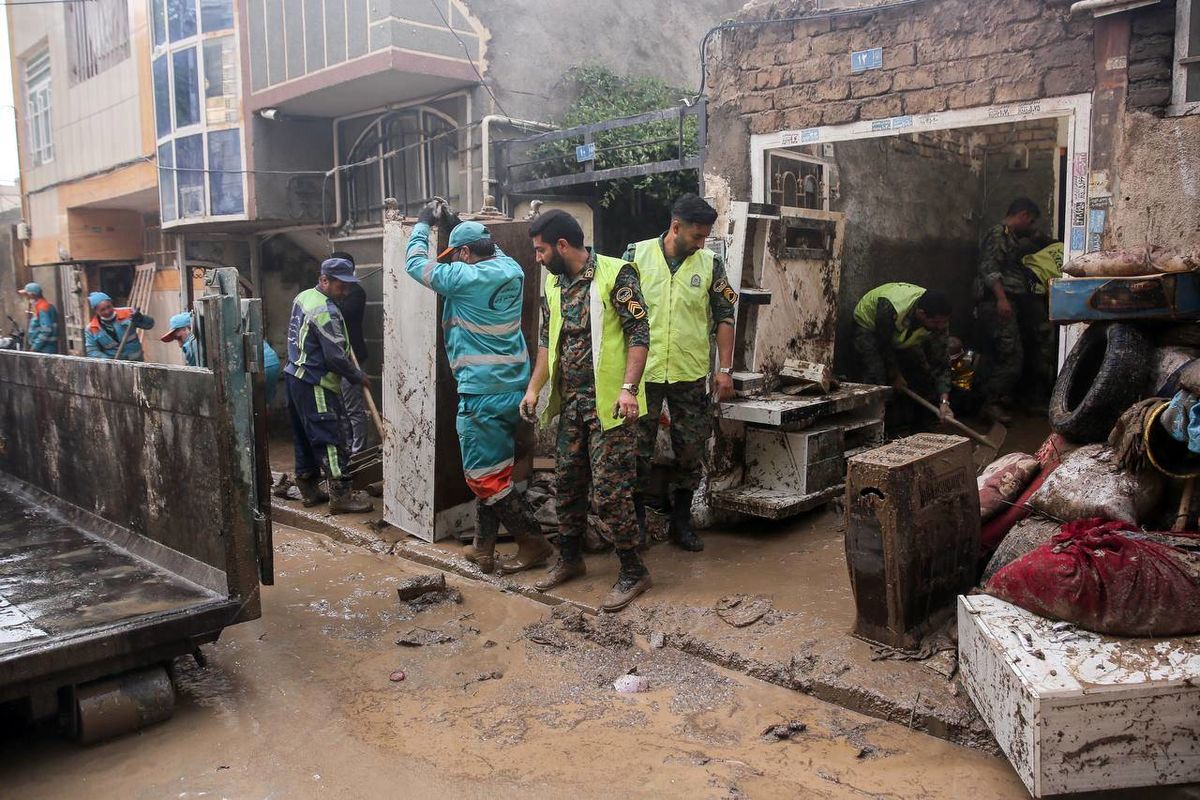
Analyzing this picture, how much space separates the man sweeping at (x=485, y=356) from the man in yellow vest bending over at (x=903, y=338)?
297 centimetres

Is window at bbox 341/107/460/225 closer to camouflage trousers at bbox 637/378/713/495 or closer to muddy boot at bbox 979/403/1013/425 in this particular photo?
camouflage trousers at bbox 637/378/713/495

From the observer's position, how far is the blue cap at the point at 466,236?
4.87 meters

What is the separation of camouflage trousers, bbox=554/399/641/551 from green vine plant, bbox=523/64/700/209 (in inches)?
132

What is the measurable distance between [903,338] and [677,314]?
268 cm

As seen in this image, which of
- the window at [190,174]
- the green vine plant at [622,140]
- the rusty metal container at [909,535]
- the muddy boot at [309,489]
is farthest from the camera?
the window at [190,174]

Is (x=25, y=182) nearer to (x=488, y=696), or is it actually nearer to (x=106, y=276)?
(x=106, y=276)

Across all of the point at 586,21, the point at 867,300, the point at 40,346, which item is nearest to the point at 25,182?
the point at 40,346

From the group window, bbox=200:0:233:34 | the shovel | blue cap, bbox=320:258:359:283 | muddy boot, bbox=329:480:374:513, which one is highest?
window, bbox=200:0:233:34

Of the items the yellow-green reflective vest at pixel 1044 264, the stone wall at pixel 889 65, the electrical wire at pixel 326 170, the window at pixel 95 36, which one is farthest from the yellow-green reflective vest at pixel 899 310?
the window at pixel 95 36

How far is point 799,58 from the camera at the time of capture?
19.6 ft

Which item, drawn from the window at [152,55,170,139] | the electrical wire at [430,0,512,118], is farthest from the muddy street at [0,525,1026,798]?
the window at [152,55,170,139]

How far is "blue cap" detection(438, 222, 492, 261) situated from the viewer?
487cm

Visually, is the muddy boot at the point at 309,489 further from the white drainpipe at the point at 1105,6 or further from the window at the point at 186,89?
the window at the point at 186,89

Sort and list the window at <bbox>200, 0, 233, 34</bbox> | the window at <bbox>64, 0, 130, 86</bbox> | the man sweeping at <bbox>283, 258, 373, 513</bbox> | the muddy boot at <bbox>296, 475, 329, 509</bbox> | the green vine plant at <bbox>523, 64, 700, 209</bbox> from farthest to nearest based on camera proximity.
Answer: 1. the window at <bbox>64, 0, 130, 86</bbox>
2. the window at <bbox>200, 0, 233, 34</bbox>
3. the green vine plant at <bbox>523, 64, 700, 209</bbox>
4. the muddy boot at <bbox>296, 475, 329, 509</bbox>
5. the man sweeping at <bbox>283, 258, 373, 513</bbox>
